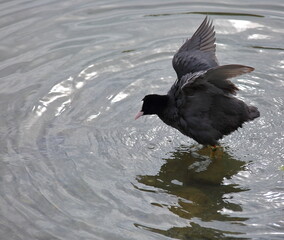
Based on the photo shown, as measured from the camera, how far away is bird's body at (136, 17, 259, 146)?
6500mm

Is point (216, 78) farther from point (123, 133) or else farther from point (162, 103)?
point (123, 133)

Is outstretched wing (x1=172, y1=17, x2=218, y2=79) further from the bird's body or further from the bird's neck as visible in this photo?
the bird's neck

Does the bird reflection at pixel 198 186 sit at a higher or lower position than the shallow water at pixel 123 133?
lower

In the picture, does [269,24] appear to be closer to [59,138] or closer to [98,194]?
[59,138]

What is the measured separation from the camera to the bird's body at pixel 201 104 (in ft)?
21.3

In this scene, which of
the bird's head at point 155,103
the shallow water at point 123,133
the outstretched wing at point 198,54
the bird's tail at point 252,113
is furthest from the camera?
the outstretched wing at point 198,54

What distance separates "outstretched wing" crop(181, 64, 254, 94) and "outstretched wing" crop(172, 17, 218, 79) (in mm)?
729

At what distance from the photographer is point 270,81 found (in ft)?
27.3

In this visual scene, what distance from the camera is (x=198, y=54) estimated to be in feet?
25.0

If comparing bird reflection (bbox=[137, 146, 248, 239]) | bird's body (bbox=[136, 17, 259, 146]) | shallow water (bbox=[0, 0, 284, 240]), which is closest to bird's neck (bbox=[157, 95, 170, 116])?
bird's body (bbox=[136, 17, 259, 146])

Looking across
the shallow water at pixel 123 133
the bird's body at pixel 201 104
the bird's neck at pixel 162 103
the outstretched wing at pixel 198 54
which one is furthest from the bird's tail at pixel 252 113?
the bird's neck at pixel 162 103

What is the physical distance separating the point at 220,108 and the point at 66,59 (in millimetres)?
3390

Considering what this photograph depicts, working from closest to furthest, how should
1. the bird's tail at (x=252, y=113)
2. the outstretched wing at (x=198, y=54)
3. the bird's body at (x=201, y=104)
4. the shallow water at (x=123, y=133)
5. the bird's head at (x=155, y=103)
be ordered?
1. the shallow water at (x=123, y=133)
2. the bird's body at (x=201, y=104)
3. the bird's tail at (x=252, y=113)
4. the bird's head at (x=155, y=103)
5. the outstretched wing at (x=198, y=54)

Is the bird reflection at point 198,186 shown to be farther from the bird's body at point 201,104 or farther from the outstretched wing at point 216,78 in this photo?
the outstretched wing at point 216,78
